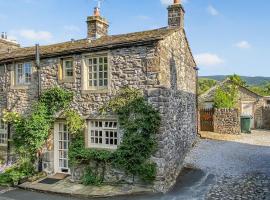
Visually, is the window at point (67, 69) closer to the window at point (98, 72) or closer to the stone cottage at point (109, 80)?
the stone cottage at point (109, 80)

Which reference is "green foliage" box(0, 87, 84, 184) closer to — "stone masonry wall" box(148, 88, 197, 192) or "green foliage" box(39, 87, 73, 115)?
"green foliage" box(39, 87, 73, 115)

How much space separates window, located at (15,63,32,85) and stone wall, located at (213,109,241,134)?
1477 cm

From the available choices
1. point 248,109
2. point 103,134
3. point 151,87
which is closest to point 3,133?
point 103,134

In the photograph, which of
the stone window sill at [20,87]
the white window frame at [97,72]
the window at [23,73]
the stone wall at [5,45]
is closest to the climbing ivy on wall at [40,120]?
the stone window sill at [20,87]

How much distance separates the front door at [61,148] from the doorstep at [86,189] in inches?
47.7

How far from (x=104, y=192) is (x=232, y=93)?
18467mm

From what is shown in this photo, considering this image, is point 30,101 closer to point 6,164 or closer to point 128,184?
point 6,164

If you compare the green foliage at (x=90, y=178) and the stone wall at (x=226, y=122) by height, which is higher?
the stone wall at (x=226, y=122)

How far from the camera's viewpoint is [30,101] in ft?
46.5

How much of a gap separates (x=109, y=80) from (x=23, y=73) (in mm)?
4988

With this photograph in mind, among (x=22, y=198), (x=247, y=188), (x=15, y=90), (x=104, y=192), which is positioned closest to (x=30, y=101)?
(x=15, y=90)

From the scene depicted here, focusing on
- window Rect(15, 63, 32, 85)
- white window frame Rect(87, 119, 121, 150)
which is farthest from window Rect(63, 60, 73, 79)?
white window frame Rect(87, 119, 121, 150)

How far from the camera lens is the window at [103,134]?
1205cm

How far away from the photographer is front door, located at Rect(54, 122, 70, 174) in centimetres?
1355
